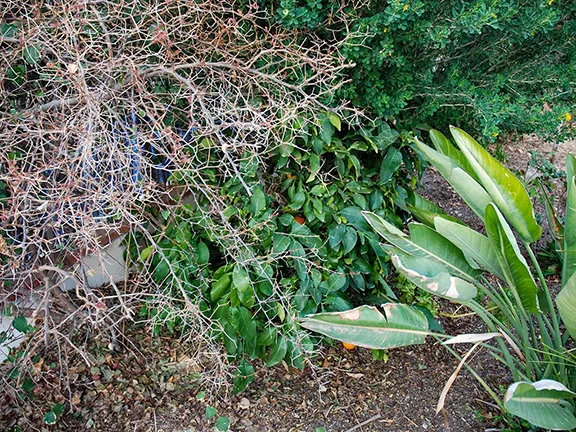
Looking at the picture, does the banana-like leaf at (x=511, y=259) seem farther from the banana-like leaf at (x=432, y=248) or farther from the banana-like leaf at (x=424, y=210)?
the banana-like leaf at (x=424, y=210)

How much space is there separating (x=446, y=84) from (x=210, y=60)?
1129 millimetres

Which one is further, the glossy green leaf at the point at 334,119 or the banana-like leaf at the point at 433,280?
the glossy green leaf at the point at 334,119

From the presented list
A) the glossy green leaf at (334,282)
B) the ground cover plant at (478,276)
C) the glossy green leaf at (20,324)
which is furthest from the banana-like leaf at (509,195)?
the glossy green leaf at (20,324)

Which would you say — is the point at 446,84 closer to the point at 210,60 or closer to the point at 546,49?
the point at 546,49

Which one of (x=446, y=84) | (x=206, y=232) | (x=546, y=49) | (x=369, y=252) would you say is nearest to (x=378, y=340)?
(x=369, y=252)

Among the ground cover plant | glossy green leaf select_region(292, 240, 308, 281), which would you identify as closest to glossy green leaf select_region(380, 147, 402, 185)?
the ground cover plant

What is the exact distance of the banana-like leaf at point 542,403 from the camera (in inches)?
75.4

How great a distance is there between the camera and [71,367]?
9.46 feet

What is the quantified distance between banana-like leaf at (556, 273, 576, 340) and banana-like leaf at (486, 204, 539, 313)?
12 centimetres

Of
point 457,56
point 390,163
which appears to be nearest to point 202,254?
point 390,163

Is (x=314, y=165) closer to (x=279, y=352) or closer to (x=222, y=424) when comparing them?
(x=279, y=352)

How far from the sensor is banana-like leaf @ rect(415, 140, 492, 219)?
86.7 inches

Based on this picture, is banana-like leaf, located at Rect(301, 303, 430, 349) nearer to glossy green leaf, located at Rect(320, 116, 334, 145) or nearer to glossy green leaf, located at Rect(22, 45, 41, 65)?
glossy green leaf, located at Rect(320, 116, 334, 145)

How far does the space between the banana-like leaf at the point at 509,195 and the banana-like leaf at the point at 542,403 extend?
0.61 metres
